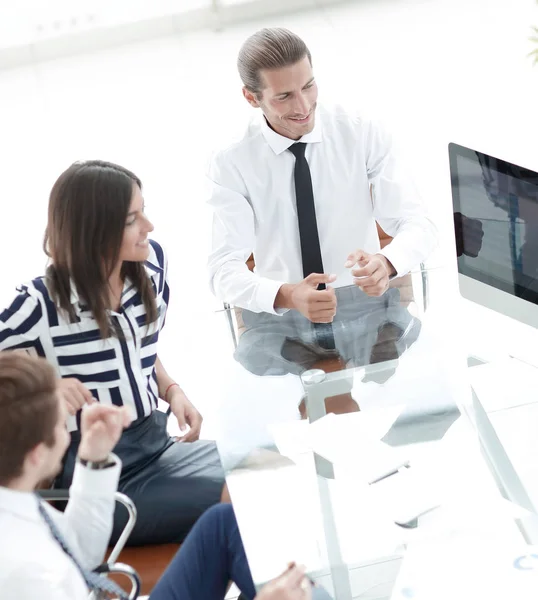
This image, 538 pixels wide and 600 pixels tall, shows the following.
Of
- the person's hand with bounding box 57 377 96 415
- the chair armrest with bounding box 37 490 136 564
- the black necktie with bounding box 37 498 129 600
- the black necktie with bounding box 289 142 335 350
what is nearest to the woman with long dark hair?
the person's hand with bounding box 57 377 96 415

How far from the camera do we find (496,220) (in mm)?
2033

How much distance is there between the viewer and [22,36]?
6309mm

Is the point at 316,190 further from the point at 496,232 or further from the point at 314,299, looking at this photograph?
the point at 496,232

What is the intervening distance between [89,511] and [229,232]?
111 centimetres

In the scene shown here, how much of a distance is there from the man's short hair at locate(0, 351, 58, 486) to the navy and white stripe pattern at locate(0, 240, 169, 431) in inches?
20.4

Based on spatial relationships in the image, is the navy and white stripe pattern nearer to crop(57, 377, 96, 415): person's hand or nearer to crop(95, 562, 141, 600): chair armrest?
crop(57, 377, 96, 415): person's hand

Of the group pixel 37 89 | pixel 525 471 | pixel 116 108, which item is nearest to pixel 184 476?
pixel 525 471

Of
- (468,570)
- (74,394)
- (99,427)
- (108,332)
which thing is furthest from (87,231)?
(468,570)

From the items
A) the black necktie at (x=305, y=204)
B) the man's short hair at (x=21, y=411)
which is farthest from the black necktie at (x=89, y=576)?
the black necktie at (x=305, y=204)

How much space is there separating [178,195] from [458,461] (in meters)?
3.00

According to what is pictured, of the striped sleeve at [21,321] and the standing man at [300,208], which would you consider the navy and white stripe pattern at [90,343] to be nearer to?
the striped sleeve at [21,321]

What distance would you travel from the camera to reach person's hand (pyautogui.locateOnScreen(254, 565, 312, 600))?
151 cm

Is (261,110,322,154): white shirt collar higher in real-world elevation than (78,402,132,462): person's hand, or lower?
higher

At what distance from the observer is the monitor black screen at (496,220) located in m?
1.95
